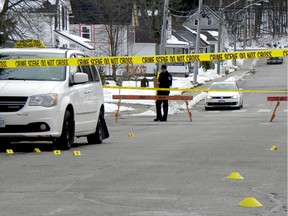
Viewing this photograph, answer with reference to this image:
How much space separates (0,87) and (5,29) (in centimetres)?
2203

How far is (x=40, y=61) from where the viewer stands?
14133 mm

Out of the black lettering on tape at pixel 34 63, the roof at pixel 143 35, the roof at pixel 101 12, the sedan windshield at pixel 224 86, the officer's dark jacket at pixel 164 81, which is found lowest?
the sedan windshield at pixel 224 86

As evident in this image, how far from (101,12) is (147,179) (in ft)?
197

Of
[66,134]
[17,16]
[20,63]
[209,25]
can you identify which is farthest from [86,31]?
[66,134]

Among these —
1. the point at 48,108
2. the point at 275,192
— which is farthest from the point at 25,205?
the point at 48,108

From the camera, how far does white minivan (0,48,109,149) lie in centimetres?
1329

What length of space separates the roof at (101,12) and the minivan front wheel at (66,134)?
4861 centimetres

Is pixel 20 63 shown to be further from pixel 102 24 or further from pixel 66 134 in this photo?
pixel 102 24

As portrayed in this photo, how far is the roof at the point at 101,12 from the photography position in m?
66.3

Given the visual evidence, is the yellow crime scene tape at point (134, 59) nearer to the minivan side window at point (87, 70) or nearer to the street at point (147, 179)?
the minivan side window at point (87, 70)

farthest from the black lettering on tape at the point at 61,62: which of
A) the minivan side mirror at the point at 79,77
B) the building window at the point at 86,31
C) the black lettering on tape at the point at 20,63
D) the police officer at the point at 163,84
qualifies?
the building window at the point at 86,31

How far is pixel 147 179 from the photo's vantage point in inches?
392

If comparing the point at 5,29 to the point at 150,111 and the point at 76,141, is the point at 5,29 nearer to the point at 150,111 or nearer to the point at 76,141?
the point at 150,111

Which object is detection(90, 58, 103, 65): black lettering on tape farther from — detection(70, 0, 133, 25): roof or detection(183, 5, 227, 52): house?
detection(183, 5, 227, 52): house
